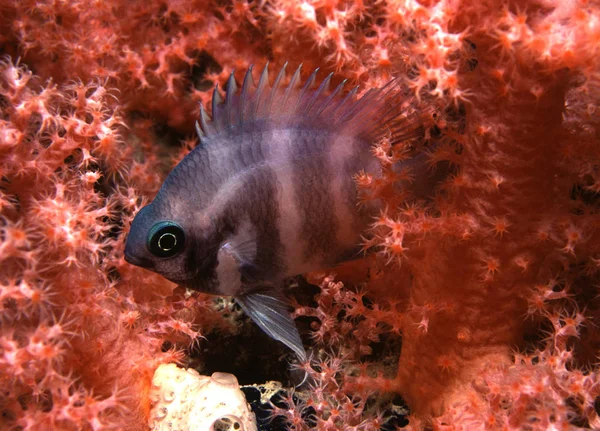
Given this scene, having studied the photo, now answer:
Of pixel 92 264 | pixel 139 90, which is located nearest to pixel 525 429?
pixel 92 264

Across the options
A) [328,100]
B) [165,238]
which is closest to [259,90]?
[328,100]

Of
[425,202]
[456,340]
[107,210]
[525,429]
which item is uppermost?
[425,202]

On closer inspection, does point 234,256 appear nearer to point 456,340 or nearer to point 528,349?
point 456,340

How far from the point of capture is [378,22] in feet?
8.70

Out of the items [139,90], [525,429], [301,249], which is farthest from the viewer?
[139,90]

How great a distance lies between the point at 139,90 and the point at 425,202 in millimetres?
2184

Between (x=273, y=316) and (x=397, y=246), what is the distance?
2.71 ft

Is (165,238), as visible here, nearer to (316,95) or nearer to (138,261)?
(138,261)

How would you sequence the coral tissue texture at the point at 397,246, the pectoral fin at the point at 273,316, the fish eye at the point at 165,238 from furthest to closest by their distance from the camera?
the pectoral fin at the point at 273,316
the fish eye at the point at 165,238
the coral tissue texture at the point at 397,246

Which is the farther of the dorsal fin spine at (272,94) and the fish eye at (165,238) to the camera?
the dorsal fin spine at (272,94)

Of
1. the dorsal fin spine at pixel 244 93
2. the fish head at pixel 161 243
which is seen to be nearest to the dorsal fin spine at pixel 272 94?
the dorsal fin spine at pixel 244 93

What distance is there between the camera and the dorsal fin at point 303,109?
7.68 feet

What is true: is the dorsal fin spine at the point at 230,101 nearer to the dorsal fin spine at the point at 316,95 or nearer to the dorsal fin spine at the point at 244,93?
the dorsal fin spine at the point at 244,93

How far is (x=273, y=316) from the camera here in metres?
2.38
